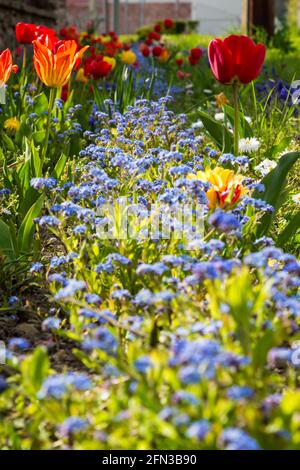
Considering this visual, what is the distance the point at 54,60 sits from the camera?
9.79 ft

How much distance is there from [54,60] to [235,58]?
75 centimetres

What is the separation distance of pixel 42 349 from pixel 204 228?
108 cm

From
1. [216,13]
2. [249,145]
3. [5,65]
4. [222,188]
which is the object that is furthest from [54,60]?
[216,13]

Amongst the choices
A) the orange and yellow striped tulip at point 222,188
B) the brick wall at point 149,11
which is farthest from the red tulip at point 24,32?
the brick wall at point 149,11

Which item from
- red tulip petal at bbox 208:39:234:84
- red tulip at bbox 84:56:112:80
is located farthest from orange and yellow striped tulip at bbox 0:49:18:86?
red tulip at bbox 84:56:112:80

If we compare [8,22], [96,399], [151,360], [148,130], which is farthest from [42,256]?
[8,22]

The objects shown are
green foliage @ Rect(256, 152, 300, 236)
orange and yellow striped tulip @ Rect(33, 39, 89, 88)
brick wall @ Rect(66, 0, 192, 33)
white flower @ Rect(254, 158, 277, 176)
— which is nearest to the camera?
green foliage @ Rect(256, 152, 300, 236)

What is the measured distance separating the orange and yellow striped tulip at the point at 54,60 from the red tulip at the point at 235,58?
1.83ft

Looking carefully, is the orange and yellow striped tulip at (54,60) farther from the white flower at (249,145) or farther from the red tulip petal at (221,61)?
the white flower at (249,145)

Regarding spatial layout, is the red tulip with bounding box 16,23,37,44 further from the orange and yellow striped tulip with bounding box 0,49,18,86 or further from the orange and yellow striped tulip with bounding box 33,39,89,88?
the orange and yellow striped tulip with bounding box 33,39,89,88

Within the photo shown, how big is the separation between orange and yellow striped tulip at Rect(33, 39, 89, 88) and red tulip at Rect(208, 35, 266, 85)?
0.56 metres

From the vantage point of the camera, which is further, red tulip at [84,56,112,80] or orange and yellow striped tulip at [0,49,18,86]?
red tulip at [84,56,112,80]

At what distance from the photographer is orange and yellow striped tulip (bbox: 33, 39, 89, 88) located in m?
2.97

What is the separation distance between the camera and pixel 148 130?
3.72m
